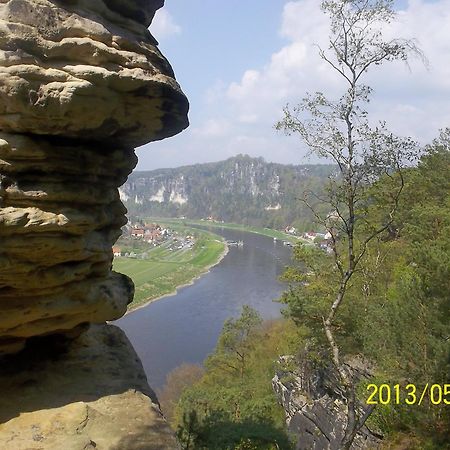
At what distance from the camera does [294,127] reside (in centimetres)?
784

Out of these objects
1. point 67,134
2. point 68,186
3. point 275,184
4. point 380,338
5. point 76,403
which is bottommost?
point 76,403

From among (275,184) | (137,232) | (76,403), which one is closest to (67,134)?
(76,403)

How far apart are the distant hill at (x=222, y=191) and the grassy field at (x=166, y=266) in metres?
42.9

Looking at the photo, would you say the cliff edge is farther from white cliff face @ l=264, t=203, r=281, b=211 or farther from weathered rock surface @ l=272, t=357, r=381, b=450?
white cliff face @ l=264, t=203, r=281, b=211

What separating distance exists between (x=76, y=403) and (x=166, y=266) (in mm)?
51662

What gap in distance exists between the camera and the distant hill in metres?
132

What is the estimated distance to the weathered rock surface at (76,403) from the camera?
5.21 meters

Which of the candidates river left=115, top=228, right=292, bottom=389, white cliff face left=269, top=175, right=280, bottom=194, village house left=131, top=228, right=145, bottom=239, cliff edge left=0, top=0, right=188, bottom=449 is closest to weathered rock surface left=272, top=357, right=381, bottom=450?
river left=115, top=228, right=292, bottom=389

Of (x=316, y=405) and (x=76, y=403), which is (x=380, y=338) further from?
(x=76, y=403)

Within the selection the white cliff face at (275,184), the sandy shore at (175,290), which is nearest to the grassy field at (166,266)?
the sandy shore at (175,290)

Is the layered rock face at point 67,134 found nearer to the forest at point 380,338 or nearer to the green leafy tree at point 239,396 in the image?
the forest at point 380,338

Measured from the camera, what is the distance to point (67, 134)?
5305 mm

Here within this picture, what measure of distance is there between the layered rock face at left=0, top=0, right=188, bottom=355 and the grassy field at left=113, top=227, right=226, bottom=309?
32.2 m

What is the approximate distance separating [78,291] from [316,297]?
655cm
